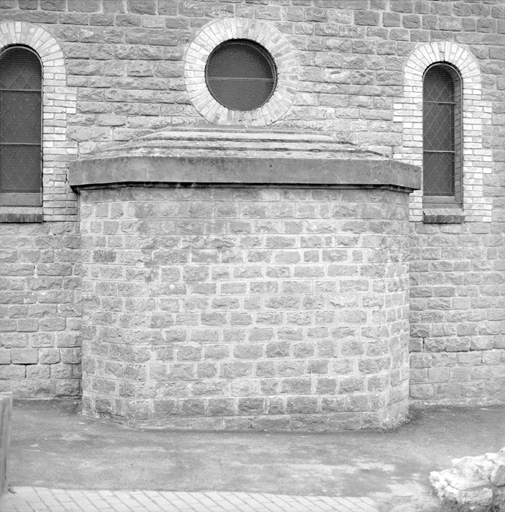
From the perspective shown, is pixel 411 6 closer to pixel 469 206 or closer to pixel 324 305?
pixel 469 206

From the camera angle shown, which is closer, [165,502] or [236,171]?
[165,502]

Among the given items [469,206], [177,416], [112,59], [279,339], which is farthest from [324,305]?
[112,59]

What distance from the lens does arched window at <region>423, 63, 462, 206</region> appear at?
35.8ft

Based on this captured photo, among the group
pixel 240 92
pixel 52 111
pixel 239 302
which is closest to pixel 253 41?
pixel 240 92

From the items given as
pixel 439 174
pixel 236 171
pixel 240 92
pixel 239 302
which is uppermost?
pixel 240 92

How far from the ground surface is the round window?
4.15 m

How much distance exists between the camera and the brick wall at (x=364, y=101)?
987cm

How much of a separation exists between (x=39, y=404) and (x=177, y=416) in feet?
6.73

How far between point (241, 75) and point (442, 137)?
2818 mm

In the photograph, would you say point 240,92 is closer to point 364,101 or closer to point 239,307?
point 364,101

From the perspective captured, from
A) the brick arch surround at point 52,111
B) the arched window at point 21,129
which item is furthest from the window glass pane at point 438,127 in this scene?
the arched window at point 21,129

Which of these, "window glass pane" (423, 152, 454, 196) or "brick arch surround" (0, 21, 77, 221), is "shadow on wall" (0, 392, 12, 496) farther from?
"window glass pane" (423, 152, 454, 196)

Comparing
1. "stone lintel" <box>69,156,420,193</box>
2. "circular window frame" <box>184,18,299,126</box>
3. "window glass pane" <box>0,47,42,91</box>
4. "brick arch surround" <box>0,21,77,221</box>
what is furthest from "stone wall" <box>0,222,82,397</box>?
"circular window frame" <box>184,18,299,126</box>

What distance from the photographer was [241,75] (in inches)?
408
